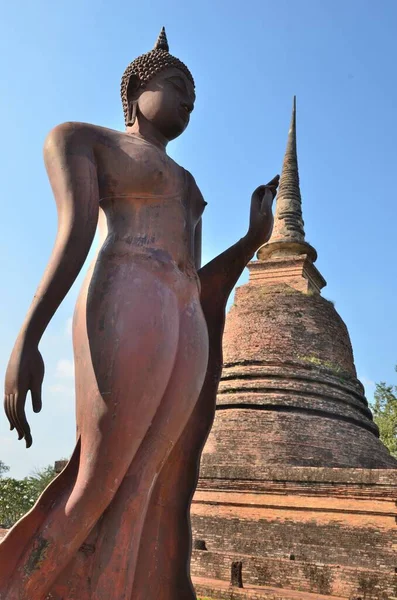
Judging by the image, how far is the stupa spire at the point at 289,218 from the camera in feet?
67.5

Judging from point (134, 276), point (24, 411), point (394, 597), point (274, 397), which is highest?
point (274, 397)

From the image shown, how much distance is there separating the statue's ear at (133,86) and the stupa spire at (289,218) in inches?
659

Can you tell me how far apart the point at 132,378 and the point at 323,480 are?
32.3ft

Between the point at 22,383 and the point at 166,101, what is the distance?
1781 millimetres

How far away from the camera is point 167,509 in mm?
3246

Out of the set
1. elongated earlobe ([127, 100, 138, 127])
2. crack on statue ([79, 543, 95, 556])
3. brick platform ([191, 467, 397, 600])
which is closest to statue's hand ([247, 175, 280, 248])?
elongated earlobe ([127, 100, 138, 127])

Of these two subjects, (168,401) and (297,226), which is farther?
(297,226)

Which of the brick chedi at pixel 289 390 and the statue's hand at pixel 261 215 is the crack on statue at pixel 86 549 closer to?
the statue's hand at pixel 261 215

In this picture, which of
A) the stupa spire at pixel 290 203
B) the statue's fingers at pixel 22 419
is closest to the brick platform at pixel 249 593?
the statue's fingers at pixel 22 419

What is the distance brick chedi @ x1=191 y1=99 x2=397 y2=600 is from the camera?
1017 cm

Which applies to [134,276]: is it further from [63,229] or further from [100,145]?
[100,145]

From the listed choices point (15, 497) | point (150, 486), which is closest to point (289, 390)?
point (150, 486)

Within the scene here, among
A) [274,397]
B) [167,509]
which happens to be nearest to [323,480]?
[274,397]

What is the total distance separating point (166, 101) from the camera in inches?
142
